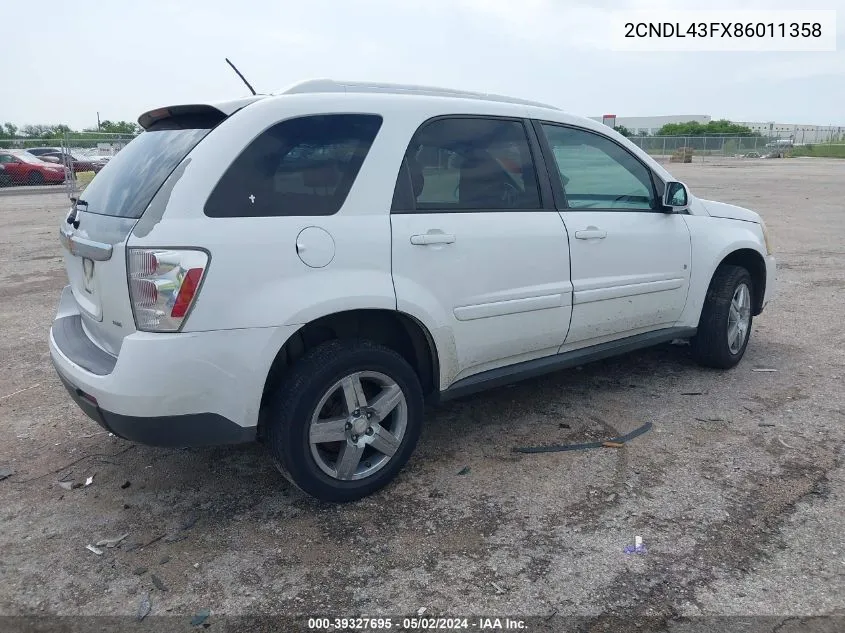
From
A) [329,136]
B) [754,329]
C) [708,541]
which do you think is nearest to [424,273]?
[329,136]

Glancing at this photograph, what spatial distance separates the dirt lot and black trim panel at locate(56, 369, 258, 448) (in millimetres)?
469

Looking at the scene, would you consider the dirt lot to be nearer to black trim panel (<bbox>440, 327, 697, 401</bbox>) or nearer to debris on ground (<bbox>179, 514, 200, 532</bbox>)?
debris on ground (<bbox>179, 514, 200, 532</bbox>)

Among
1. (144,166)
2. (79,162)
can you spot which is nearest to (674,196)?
(144,166)

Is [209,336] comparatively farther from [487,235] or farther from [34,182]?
[34,182]

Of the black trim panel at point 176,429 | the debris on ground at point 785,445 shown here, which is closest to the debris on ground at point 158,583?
the black trim panel at point 176,429

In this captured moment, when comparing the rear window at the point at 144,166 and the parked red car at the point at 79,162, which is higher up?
the parked red car at the point at 79,162

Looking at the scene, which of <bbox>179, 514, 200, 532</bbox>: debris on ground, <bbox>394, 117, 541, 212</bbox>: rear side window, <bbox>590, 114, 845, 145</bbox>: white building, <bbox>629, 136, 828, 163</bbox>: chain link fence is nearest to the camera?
<bbox>179, 514, 200, 532</bbox>: debris on ground

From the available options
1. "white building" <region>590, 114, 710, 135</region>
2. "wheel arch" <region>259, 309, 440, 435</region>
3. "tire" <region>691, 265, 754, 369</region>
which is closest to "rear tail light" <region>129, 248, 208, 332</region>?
"wheel arch" <region>259, 309, 440, 435</region>

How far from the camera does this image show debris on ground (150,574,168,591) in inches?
108

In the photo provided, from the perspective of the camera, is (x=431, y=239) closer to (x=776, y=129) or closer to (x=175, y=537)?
(x=175, y=537)

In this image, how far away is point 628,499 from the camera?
11.0ft

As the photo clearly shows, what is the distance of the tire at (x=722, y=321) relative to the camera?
494 centimetres

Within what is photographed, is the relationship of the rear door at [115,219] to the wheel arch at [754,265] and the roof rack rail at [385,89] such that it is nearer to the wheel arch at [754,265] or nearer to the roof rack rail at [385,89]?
the roof rack rail at [385,89]

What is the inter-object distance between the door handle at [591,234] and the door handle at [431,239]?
91 centimetres
